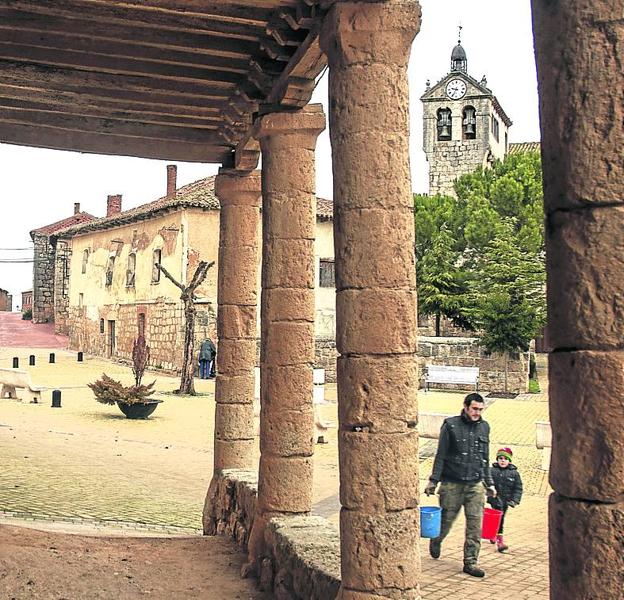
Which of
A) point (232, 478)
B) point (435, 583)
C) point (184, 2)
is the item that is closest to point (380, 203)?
point (184, 2)

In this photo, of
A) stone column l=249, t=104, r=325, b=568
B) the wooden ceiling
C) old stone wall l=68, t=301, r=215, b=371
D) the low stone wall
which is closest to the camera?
the low stone wall

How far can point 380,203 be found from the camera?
539 centimetres

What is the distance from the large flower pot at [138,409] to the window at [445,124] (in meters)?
40.9

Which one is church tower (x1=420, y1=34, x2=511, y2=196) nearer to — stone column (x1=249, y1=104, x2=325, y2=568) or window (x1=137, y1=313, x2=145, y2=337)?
window (x1=137, y1=313, x2=145, y2=337)

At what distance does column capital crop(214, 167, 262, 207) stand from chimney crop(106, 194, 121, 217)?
3561cm

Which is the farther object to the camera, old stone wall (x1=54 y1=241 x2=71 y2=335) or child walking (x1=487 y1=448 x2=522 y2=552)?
old stone wall (x1=54 y1=241 x2=71 y2=335)

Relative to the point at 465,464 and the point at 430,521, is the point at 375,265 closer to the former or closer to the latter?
the point at 465,464

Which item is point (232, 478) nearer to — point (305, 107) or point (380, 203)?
point (305, 107)

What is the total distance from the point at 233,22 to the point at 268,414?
10.3 ft

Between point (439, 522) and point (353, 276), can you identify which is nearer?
point (353, 276)

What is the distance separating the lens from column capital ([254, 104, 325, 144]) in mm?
7535

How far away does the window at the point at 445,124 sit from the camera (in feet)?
187

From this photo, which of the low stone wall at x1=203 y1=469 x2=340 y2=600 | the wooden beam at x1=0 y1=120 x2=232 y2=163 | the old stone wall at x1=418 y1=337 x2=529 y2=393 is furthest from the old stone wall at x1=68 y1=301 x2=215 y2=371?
the low stone wall at x1=203 y1=469 x2=340 y2=600

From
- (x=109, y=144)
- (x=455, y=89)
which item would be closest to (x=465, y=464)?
(x=109, y=144)
